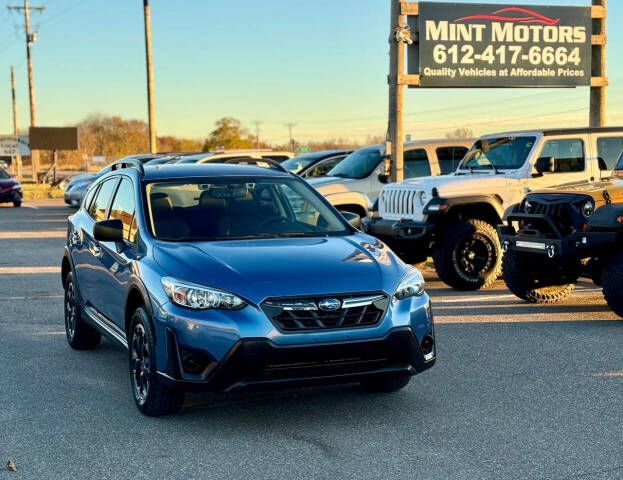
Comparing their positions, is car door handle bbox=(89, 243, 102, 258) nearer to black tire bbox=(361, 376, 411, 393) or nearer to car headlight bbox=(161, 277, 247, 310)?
car headlight bbox=(161, 277, 247, 310)

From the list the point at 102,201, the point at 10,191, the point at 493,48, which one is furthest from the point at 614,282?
the point at 10,191

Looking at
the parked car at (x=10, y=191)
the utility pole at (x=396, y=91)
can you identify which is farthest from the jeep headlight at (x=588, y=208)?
the parked car at (x=10, y=191)

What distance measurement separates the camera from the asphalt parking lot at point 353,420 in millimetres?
4941

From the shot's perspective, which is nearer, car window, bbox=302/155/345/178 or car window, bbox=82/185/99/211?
car window, bbox=82/185/99/211

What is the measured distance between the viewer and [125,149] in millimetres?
115812

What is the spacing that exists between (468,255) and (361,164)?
17.5 ft

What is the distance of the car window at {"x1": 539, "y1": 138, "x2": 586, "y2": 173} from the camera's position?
12047 mm

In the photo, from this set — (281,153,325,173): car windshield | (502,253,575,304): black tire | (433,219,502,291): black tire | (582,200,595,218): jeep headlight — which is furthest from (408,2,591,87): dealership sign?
(582,200,595,218): jeep headlight

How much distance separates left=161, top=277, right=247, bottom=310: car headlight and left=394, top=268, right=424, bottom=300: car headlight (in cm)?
99

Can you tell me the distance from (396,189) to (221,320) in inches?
291

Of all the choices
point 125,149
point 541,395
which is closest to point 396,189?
point 541,395

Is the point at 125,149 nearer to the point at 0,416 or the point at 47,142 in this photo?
the point at 47,142

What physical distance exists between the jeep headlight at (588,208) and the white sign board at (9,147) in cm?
7320

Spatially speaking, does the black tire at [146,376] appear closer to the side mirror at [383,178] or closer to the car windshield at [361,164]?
the side mirror at [383,178]
